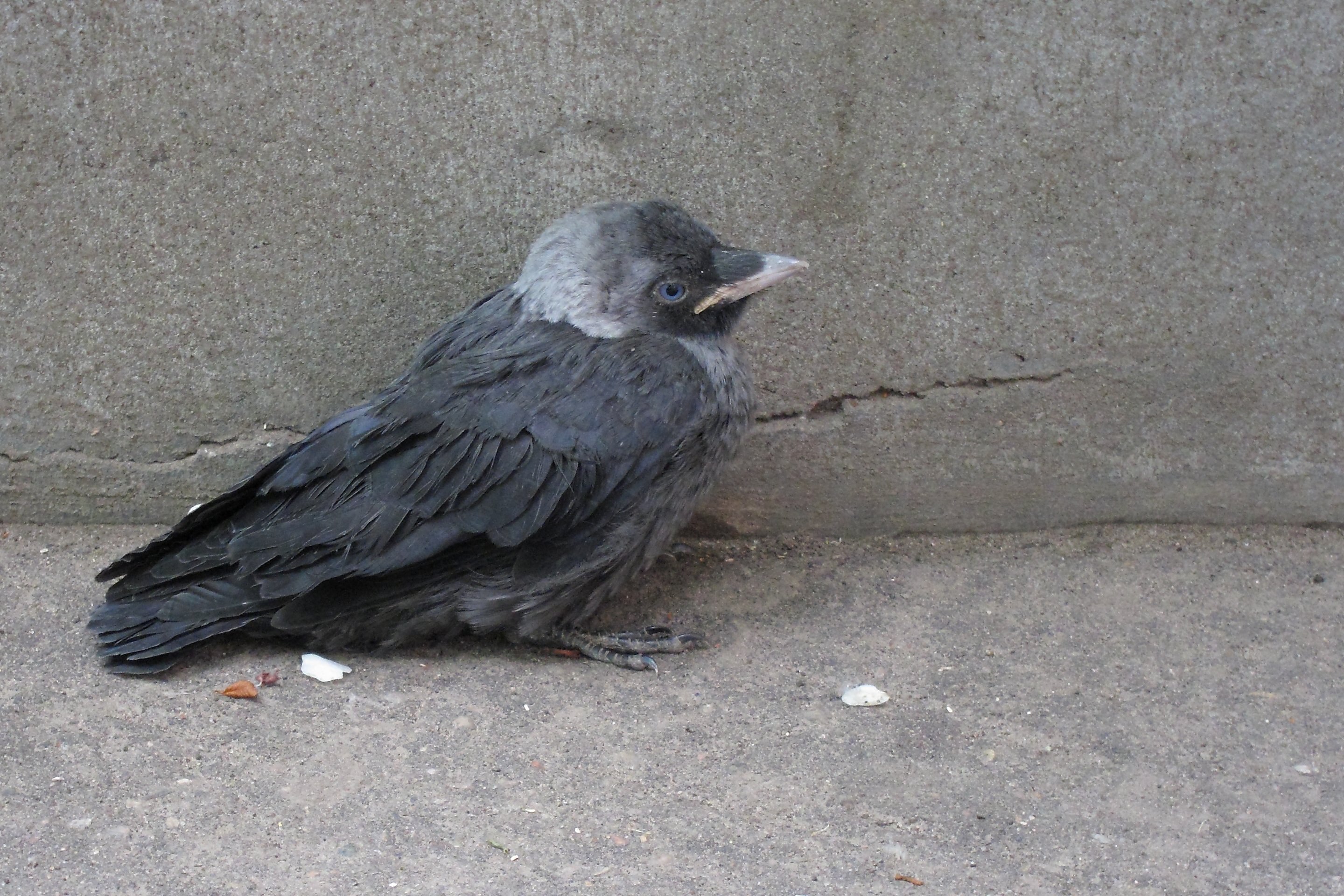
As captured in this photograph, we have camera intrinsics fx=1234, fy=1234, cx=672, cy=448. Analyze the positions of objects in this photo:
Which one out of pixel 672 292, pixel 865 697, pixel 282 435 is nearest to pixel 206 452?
pixel 282 435

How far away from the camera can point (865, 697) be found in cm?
291

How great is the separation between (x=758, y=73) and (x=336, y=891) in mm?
2177

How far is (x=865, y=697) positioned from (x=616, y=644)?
63 centimetres

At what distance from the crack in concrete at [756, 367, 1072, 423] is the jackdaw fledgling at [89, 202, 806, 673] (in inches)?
14.4

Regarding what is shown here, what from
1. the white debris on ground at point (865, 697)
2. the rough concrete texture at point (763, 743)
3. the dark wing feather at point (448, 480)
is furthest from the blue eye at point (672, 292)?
the white debris on ground at point (865, 697)

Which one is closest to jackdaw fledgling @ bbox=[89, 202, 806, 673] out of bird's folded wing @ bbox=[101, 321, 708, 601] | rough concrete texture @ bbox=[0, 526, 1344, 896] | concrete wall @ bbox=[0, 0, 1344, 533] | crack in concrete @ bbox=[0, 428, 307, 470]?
bird's folded wing @ bbox=[101, 321, 708, 601]

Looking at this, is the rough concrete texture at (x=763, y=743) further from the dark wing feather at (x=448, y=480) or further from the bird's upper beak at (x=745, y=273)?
the bird's upper beak at (x=745, y=273)

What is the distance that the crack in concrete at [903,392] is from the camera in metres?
3.43

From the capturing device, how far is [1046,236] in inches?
130

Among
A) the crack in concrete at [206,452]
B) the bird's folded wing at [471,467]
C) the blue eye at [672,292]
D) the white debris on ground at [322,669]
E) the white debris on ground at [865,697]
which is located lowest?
the white debris on ground at [322,669]

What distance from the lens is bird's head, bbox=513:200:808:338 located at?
120 inches

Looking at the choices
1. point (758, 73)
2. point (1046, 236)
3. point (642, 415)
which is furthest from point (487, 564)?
point (1046, 236)

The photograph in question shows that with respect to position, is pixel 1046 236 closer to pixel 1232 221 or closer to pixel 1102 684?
pixel 1232 221

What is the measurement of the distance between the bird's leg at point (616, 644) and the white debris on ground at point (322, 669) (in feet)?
1.50
